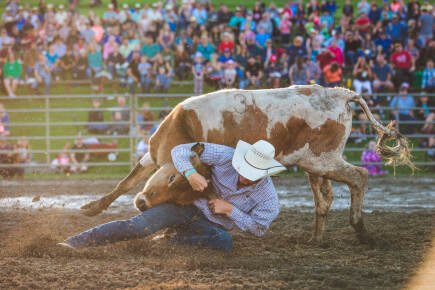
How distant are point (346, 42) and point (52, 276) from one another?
14269mm

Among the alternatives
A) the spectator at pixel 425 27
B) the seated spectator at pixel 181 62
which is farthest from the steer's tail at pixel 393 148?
the spectator at pixel 425 27

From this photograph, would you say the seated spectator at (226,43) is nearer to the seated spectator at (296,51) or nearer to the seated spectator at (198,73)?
the seated spectator at (198,73)

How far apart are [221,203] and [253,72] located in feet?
35.4

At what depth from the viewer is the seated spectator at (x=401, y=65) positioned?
16.6 m

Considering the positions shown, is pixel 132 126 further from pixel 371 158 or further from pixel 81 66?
pixel 81 66

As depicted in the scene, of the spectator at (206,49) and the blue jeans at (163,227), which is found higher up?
the spectator at (206,49)

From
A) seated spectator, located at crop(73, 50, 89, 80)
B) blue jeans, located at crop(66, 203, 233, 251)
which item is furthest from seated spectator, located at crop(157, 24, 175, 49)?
blue jeans, located at crop(66, 203, 233, 251)

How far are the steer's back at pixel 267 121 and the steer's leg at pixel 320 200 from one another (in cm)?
47

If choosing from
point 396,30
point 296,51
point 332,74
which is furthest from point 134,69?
point 396,30

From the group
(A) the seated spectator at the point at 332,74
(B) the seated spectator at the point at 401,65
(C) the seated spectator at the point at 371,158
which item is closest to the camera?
(C) the seated spectator at the point at 371,158

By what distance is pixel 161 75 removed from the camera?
55.4 feet

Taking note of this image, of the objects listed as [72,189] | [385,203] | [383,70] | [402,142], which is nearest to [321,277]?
[402,142]

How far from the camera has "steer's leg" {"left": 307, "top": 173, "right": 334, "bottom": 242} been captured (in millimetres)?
6988

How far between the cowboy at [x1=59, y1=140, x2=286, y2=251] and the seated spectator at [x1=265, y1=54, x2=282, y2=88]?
961 cm
